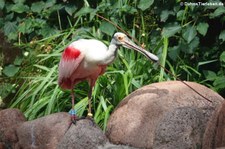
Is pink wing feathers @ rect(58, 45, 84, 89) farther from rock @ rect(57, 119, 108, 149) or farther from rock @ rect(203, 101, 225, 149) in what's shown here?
rock @ rect(203, 101, 225, 149)

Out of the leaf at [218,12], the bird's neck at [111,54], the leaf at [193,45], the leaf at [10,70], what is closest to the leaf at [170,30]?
the leaf at [193,45]

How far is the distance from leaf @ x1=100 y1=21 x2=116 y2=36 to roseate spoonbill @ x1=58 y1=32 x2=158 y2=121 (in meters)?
1.16

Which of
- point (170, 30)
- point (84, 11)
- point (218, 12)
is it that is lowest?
point (170, 30)

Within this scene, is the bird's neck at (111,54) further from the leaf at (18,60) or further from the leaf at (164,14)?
the leaf at (18,60)

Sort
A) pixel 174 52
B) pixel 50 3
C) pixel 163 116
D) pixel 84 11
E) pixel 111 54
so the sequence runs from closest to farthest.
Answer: pixel 163 116 → pixel 111 54 → pixel 174 52 → pixel 84 11 → pixel 50 3

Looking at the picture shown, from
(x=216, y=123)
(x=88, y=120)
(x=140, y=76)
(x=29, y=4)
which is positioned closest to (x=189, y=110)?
(x=216, y=123)

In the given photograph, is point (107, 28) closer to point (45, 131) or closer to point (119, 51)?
point (119, 51)

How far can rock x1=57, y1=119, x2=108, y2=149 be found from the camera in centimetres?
484

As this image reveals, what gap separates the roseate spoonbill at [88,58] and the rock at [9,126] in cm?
59

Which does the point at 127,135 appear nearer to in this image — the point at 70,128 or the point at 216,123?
the point at 70,128

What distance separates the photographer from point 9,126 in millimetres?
5418

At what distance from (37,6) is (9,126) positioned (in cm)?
214

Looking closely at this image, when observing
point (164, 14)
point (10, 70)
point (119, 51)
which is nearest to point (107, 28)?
point (119, 51)

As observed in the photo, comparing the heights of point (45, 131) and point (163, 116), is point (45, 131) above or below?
below
